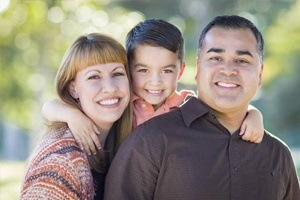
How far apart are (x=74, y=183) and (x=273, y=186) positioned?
1023 mm

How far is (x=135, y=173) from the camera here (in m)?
3.31

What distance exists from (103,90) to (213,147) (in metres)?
0.64

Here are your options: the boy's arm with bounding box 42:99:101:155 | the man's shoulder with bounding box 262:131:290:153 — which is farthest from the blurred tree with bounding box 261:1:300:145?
the boy's arm with bounding box 42:99:101:155

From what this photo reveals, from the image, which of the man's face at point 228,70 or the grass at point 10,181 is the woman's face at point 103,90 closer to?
the man's face at point 228,70

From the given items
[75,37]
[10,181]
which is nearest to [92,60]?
[10,181]

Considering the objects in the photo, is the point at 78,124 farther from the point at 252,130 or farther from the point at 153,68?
the point at 252,130

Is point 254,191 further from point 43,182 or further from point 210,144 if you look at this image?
point 43,182

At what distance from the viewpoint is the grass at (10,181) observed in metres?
8.98

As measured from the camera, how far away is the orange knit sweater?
3.21 meters

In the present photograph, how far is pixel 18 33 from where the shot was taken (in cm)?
1289

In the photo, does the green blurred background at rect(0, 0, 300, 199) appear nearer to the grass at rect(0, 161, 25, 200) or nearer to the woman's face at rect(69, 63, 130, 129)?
the grass at rect(0, 161, 25, 200)

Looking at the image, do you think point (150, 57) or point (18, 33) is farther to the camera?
point (18, 33)

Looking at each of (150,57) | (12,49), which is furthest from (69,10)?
(150,57)

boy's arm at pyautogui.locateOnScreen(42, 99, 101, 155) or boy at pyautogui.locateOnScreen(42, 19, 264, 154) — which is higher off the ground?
boy at pyautogui.locateOnScreen(42, 19, 264, 154)
